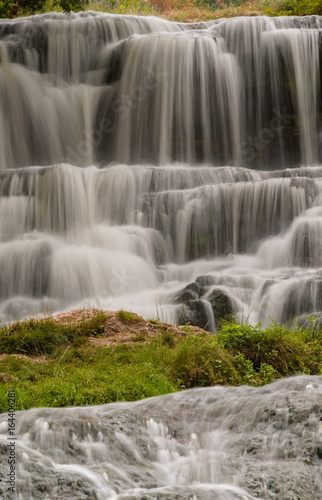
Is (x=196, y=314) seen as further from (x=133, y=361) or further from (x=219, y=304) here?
(x=133, y=361)

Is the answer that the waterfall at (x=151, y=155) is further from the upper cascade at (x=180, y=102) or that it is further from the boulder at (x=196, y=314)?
the boulder at (x=196, y=314)

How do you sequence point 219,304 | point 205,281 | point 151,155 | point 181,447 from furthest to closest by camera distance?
point 151,155 → point 205,281 → point 219,304 → point 181,447

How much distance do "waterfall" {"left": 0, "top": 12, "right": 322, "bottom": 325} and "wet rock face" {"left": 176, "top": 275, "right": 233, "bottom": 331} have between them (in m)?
1.14

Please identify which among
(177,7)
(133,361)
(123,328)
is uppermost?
(177,7)

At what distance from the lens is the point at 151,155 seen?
15.8m

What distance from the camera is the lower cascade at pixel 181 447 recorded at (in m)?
3.44

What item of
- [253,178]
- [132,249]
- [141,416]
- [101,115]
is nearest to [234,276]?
[132,249]

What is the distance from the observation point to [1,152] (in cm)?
1570

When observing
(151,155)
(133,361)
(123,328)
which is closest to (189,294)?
(123,328)

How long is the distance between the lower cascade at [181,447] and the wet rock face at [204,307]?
4.02 meters

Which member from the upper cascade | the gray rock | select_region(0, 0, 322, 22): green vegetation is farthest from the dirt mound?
select_region(0, 0, 322, 22): green vegetation

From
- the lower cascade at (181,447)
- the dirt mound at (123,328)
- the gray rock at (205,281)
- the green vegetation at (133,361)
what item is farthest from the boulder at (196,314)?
the lower cascade at (181,447)

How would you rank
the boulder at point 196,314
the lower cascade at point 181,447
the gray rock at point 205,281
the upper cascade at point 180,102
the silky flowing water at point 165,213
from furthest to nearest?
the upper cascade at point 180,102
the gray rock at point 205,281
the boulder at point 196,314
the silky flowing water at point 165,213
the lower cascade at point 181,447

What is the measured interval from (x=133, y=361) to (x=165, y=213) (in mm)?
6813
